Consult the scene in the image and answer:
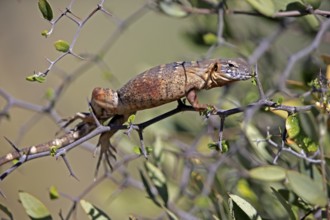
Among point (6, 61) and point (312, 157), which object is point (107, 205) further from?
point (6, 61)

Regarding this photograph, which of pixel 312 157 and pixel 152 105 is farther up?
pixel 152 105

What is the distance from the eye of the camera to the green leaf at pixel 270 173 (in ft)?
5.25

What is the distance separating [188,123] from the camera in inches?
103

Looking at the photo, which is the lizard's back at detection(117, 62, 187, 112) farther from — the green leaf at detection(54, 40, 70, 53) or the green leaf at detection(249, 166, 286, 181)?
the green leaf at detection(249, 166, 286, 181)

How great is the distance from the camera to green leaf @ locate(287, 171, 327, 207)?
3.74ft

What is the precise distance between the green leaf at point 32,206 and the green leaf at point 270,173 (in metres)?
0.56

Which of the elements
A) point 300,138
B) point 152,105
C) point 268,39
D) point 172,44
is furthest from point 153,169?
point 172,44

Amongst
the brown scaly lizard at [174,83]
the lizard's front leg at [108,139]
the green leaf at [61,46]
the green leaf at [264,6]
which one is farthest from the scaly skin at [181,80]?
the green leaf at [264,6]

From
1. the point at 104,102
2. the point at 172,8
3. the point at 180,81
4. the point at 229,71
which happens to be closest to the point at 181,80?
the point at 180,81

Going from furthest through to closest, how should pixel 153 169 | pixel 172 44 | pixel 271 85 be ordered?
pixel 172 44 → pixel 271 85 → pixel 153 169

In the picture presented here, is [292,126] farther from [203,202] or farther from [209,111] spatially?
[203,202]

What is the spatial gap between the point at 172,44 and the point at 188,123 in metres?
2.39

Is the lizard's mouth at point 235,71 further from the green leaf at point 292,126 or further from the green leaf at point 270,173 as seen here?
the green leaf at point 270,173

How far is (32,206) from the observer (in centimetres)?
150
